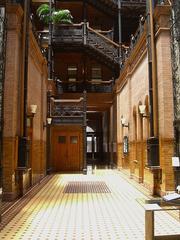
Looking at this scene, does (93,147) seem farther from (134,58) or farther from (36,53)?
(36,53)

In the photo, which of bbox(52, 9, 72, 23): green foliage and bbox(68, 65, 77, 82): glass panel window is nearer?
bbox(52, 9, 72, 23): green foliage

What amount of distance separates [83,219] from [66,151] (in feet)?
41.6

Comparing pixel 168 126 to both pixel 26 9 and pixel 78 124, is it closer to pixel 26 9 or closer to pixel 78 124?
pixel 26 9

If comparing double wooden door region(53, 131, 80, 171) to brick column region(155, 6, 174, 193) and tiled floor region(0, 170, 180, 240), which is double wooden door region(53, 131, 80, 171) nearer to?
tiled floor region(0, 170, 180, 240)

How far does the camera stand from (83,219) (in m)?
7.36

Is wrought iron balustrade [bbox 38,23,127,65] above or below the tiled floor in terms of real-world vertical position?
above

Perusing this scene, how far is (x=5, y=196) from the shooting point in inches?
375

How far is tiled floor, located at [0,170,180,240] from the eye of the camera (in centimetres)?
612

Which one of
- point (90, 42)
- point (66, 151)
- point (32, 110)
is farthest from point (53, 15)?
point (32, 110)

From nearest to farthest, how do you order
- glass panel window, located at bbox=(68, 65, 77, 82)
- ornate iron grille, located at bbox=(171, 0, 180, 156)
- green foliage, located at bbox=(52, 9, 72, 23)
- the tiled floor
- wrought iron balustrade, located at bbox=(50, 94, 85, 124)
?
the tiled floor → ornate iron grille, located at bbox=(171, 0, 180, 156) → wrought iron balustrade, located at bbox=(50, 94, 85, 124) → green foliage, located at bbox=(52, 9, 72, 23) → glass panel window, located at bbox=(68, 65, 77, 82)

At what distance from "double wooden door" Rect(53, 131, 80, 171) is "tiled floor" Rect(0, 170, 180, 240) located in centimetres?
870

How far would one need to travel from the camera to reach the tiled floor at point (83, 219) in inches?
241

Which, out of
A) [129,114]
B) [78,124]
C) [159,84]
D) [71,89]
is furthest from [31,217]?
[71,89]

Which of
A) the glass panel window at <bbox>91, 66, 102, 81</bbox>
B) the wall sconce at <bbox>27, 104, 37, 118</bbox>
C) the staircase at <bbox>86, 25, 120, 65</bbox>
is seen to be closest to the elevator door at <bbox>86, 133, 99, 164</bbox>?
the glass panel window at <bbox>91, 66, 102, 81</bbox>
